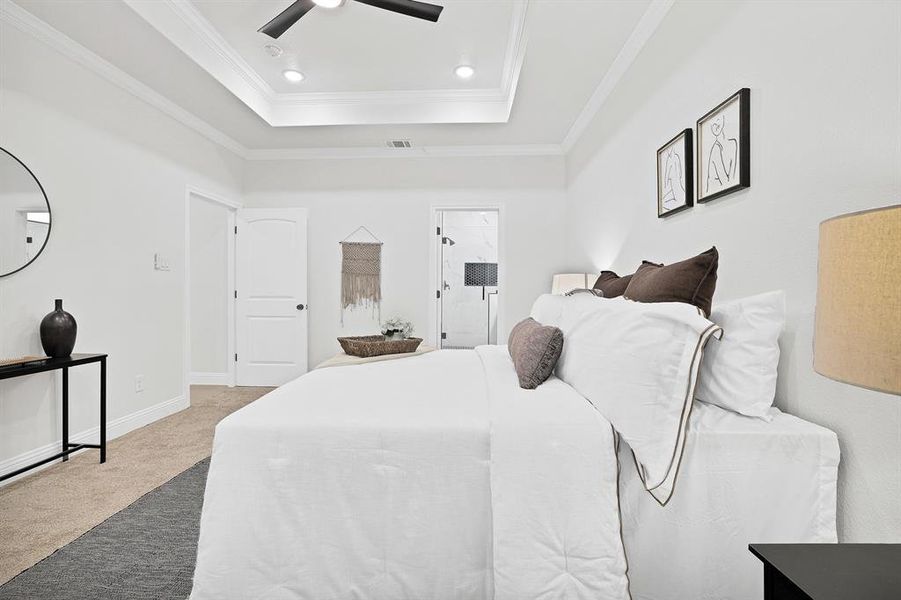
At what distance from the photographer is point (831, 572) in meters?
0.79

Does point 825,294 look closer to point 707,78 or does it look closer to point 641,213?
point 707,78

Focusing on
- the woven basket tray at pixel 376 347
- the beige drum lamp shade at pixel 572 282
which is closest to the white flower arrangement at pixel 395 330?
the woven basket tray at pixel 376 347

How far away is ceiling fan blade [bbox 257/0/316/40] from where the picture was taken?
2521mm

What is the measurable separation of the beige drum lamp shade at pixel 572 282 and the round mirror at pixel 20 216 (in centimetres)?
358

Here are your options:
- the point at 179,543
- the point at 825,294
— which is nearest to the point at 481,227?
the point at 179,543

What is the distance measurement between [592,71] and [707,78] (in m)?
1.38

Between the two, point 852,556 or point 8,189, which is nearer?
point 852,556

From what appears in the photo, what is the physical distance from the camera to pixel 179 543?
6.27 feet

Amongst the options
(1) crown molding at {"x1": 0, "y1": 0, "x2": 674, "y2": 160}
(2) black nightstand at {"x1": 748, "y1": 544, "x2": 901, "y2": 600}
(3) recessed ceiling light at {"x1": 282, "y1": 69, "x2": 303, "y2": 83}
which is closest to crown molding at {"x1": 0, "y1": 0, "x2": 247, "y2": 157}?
(1) crown molding at {"x1": 0, "y1": 0, "x2": 674, "y2": 160}

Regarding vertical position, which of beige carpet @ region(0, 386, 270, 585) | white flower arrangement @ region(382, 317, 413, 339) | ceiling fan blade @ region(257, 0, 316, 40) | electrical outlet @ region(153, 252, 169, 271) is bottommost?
beige carpet @ region(0, 386, 270, 585)

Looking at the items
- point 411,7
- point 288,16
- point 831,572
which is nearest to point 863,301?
point 831,572

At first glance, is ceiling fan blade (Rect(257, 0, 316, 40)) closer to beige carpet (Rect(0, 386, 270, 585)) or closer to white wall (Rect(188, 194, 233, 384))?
beige carpet (Rect(0, 386, 270, 585))

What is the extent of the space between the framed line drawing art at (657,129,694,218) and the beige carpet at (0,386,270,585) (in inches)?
123

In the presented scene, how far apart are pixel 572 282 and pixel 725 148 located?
2.09 m
